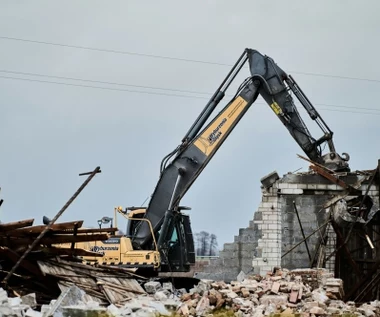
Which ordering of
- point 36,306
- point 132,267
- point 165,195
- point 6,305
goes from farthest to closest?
point 165,195 < point 132,267 < point 36,306 < point 6,305

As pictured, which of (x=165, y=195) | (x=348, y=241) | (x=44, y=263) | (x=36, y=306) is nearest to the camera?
(x=36, y=306)

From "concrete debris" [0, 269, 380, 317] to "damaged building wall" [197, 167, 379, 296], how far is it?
14.7 feet

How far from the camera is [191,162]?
24.1 metres

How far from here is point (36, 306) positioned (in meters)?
16.5

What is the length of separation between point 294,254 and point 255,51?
5794 millimetres

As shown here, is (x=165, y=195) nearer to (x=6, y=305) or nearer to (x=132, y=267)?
(x=132, y=267)

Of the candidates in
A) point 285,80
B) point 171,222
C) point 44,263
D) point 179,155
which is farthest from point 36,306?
point 285,80

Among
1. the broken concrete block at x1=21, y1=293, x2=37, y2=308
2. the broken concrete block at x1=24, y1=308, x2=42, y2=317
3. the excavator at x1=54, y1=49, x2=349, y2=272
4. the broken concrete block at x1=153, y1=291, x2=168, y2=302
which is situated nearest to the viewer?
the broken concrete block at x1=24, y1=308, x2=42, y2=317

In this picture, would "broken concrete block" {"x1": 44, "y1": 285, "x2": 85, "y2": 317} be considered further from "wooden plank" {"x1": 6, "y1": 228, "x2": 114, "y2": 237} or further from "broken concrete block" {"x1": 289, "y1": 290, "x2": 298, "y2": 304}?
"broken concrete block" {"x1": 289, "y1": 290, "x2": 298, "y2": 304}

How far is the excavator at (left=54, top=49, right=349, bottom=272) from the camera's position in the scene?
2161cm

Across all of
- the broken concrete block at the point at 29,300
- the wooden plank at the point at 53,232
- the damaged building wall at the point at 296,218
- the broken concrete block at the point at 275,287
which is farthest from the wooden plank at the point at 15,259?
the damaged building wall at the point at 296,218

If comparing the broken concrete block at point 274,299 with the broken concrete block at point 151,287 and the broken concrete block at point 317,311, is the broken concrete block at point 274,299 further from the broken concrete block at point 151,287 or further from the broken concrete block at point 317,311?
the broken concrete block at point 151,287

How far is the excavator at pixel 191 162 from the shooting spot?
2161 cm

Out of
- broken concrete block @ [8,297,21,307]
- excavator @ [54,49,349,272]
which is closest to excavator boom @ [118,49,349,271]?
excavator @ [54,49,349,272]
